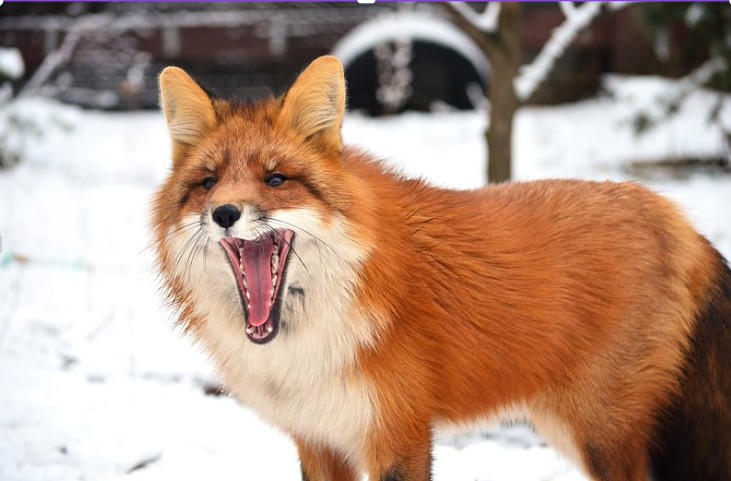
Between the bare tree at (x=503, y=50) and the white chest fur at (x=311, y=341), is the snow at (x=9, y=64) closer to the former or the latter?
the bare tree at (x=503, y=50)

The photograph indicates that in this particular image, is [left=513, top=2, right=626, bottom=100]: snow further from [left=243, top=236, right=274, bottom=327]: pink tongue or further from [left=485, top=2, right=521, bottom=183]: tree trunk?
[left=243, top=236, right=274, bottom=327]: pink tongue

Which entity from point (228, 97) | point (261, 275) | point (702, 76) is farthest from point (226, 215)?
point (702, 76)

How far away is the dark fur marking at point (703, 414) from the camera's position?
8.89 feet

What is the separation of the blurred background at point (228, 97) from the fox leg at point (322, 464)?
450mm

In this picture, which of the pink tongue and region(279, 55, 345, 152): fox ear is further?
region(279, 55, 345, 152): fox ear

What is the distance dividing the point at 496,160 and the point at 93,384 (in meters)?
3.09

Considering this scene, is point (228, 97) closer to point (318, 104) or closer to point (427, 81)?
point (318, 104)

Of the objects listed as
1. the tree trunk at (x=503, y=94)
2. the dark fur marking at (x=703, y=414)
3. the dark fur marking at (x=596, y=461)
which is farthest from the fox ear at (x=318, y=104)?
the tree trunk at (x=503, y=94)

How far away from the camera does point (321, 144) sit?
2502 mm

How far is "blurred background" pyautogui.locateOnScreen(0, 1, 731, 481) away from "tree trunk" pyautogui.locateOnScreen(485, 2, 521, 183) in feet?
0.05

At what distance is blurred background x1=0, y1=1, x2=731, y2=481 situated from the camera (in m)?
3.66

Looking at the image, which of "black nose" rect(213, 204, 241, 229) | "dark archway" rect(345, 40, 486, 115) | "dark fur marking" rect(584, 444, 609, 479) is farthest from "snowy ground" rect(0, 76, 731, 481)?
"black nose" rect(213, 204, 241, 229)

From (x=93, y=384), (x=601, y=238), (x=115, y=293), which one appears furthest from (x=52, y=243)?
(x=601, y=238)

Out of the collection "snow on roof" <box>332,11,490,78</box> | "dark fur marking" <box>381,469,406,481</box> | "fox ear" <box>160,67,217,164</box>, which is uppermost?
"snow on roof" <box>332,11,490,78</box>
